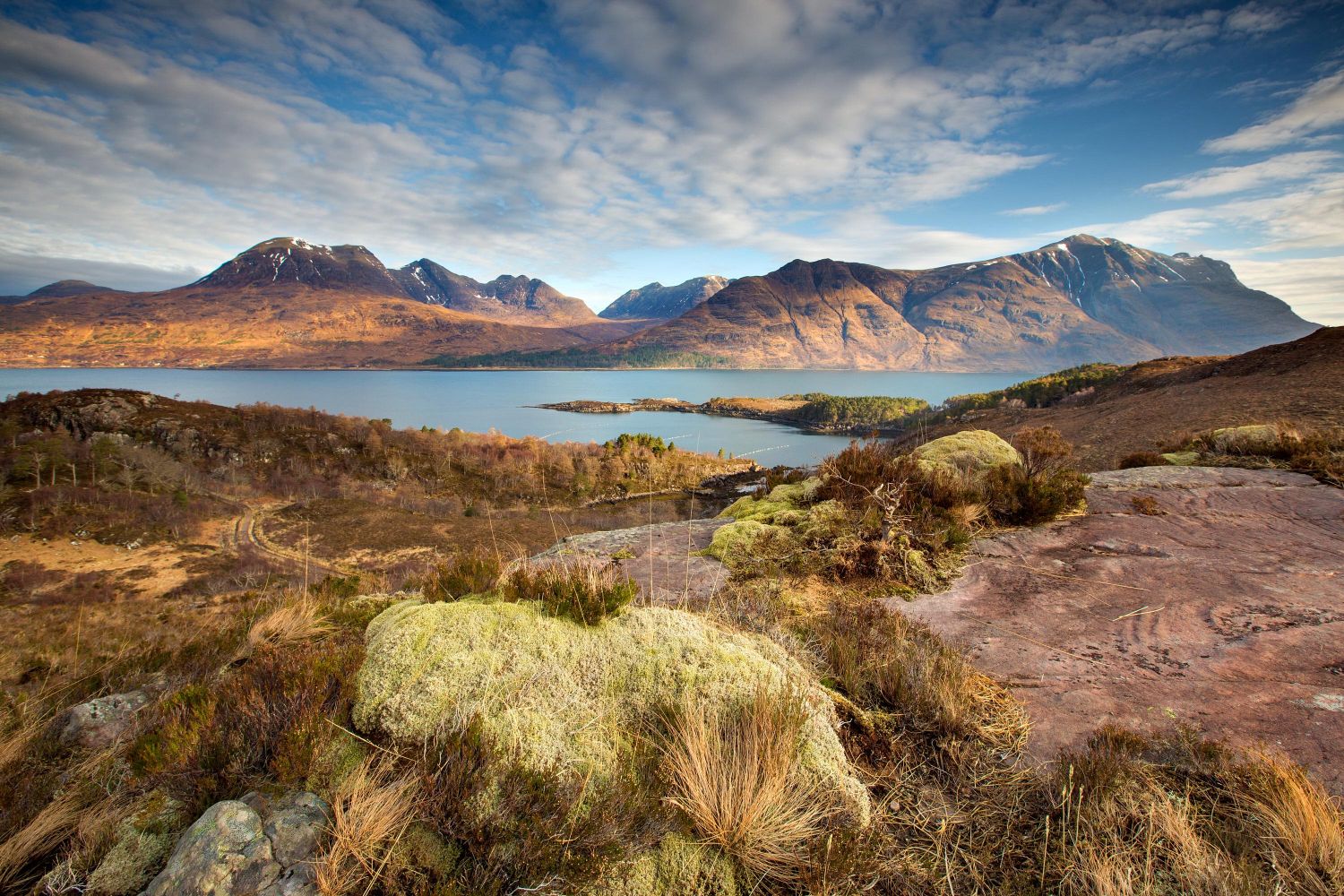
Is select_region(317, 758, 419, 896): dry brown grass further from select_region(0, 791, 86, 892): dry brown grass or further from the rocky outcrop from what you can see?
the rocky outcrop

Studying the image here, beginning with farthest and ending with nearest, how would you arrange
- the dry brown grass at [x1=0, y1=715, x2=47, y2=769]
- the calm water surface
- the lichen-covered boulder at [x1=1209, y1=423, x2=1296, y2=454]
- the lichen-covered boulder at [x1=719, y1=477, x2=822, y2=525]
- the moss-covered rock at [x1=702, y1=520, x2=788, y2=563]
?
the calm water surface → the lichen-covered boulder at [x1=1209, y1=423, x2=1296, y2=454] → the lichen-covered boulder at [x1=719, y1=477, x2=822, y2=525] → the moss-covered rock at [x1=702, y1=520, x2=788, y2=563] → the dry brown grass at [x1=0, y1=715, x2=47, y2=769]

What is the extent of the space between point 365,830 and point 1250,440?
13.4 metres

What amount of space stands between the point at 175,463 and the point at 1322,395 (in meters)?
63.8

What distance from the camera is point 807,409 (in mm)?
114812

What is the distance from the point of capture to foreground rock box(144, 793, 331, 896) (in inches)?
68.9

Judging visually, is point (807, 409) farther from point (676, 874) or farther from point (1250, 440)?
point (676, 874)

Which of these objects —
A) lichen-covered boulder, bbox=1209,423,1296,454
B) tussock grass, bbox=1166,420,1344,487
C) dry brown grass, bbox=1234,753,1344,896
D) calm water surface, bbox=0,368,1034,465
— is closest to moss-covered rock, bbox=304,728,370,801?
dry brown grass, bbox=1234,753,1344,896

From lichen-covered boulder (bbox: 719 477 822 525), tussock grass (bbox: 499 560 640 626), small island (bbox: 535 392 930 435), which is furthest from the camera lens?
small island (bbox: 535 392 930 435)

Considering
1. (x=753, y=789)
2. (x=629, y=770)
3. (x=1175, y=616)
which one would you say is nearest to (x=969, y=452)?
(x=1175, y=616)

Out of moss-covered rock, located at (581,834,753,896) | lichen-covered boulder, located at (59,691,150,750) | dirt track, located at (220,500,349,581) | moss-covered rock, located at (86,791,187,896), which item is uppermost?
moss-covered rock, located at (86,791,187,896)

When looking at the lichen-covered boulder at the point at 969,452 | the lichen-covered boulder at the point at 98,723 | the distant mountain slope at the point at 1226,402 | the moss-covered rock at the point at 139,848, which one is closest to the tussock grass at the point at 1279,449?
the distant mountain slope at the point at 1226,402

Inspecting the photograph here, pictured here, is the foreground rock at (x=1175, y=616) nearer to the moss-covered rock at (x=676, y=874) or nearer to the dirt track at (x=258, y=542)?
the moss-covered rock at (x=676, y=874)

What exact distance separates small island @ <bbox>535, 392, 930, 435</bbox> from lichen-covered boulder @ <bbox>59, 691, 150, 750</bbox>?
296ft

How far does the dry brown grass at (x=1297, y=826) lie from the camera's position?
172 centimetres
